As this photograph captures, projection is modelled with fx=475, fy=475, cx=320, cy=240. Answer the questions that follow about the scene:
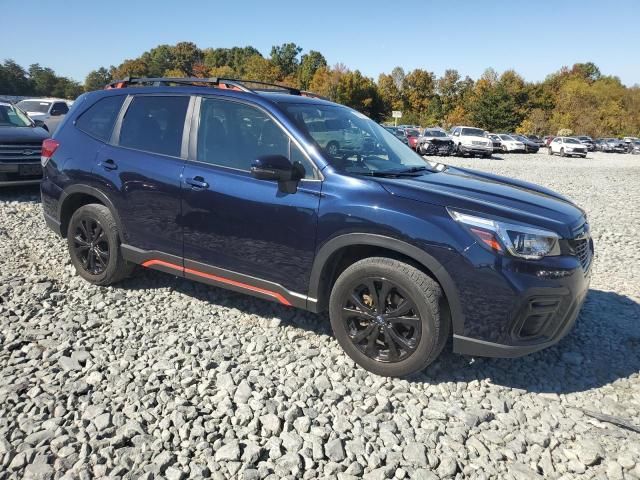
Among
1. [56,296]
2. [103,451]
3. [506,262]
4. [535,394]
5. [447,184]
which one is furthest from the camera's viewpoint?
[56,296]

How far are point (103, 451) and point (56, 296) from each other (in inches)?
90.1

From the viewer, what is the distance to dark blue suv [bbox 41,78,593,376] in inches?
113

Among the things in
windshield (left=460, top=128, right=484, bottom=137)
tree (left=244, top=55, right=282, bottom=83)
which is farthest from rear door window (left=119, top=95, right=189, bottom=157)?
tree (left=244, top=55, right=282, bottom=83)

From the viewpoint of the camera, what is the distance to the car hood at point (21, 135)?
7.90 metres

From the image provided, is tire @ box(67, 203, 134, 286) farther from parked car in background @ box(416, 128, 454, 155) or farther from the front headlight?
parked car in background @ box(416, 128, 454, 155)

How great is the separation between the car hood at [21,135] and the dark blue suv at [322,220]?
4294mm

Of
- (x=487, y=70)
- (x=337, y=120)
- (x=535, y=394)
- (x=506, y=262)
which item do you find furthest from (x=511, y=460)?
(x=487, y=70)

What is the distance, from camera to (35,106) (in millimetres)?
17453

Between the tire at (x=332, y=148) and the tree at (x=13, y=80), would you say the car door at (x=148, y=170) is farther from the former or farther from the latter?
the tree at (x=13, y=80)

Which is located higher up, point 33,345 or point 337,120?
point 337,120

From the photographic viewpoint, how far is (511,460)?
8.37 feet

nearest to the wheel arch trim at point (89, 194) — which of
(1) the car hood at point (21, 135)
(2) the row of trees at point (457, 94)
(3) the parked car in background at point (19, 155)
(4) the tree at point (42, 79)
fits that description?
(3) the parked car in background at point (19, 155)

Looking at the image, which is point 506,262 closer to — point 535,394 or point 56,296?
point 535,394

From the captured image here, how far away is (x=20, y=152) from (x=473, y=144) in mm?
25178
